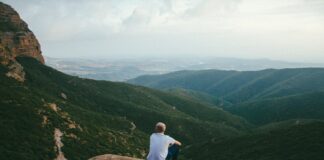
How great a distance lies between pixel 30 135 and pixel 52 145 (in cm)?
453

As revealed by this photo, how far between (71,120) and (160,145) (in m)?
71.5

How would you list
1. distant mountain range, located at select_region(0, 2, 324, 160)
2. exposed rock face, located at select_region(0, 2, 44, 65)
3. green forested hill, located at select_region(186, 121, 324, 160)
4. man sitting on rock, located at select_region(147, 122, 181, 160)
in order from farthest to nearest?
1. exposed rock face, located at select_region(0, 2, 44, 65)
2. green forested hill, located at select_region(186, 121, 324, 160)
3. distant mountain range, located at select_region(0, 2, 324, 160)
4. man sitting on rock, located at select_region(147, 122, 181, 160)

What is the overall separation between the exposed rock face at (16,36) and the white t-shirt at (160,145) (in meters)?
117

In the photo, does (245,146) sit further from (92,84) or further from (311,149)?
(92,84)

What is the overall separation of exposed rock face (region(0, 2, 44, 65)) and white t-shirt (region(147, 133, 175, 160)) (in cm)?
11663

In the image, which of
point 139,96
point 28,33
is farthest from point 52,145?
point 139,96

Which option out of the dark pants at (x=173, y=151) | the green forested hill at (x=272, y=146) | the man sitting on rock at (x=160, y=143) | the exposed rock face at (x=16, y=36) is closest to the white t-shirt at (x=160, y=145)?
the man sitting on rock at (x=160, y=143)

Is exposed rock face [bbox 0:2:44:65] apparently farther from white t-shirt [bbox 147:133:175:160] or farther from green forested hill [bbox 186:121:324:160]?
white t-shirt [bbox 147:133:175:160]

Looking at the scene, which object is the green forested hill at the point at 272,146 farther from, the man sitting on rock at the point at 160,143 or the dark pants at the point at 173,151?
the man sitting on rock at the point at 160,143

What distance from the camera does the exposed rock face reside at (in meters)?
129

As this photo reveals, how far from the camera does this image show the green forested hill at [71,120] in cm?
6887

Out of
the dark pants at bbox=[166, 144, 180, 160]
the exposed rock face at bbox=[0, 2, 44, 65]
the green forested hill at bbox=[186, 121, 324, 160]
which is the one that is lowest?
the green forested hill at bbox=[186, 121, 324, 160]

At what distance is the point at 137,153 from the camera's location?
8788 centimetres

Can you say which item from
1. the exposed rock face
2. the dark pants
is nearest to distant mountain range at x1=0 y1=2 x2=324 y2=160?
the exposed rock face
